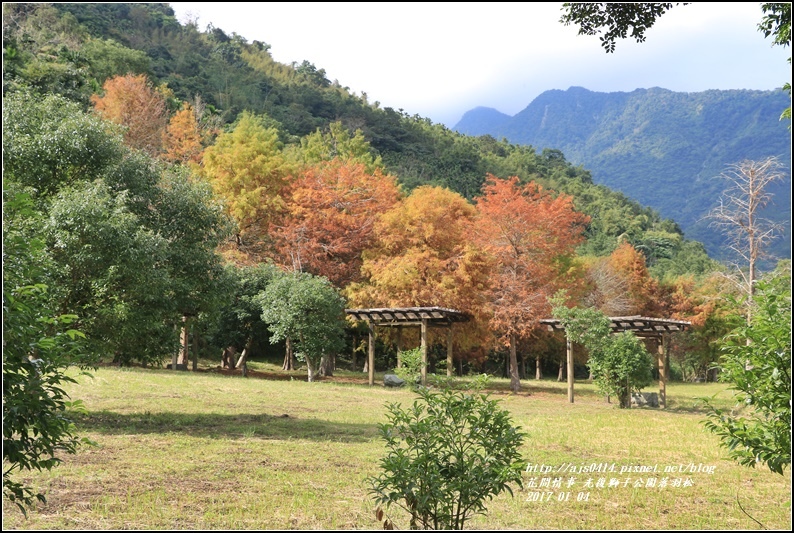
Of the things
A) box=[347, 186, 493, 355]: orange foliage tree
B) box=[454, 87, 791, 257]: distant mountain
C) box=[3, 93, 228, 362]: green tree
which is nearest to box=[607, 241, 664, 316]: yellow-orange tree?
box=[347, 186, 493, 355]: orange foliage tree

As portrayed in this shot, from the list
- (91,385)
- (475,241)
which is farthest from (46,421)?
(475,241)

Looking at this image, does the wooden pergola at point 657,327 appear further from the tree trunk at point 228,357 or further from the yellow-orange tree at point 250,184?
the yellow-orange tree at point 250,184

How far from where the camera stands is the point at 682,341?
3822 cm

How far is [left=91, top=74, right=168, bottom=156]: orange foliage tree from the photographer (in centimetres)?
3281

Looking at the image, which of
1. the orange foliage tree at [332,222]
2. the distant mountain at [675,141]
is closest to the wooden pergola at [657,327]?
the orange foliage tree at [332,222]

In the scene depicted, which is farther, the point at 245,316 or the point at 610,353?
the point at 245,316

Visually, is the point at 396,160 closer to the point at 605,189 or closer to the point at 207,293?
the point at 605,189

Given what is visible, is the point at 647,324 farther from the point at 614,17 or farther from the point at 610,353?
the point at 614,17

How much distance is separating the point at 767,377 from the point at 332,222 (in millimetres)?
22756

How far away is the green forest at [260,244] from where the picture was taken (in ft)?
21.8

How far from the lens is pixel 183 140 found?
34688 millimetres

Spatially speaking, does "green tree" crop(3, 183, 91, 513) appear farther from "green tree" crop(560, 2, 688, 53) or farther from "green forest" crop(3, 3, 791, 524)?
"green tree" crop(560, 2, 688, 53)

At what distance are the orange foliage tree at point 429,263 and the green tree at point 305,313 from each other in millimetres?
2304

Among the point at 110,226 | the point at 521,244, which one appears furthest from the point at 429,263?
the point at 110,226
